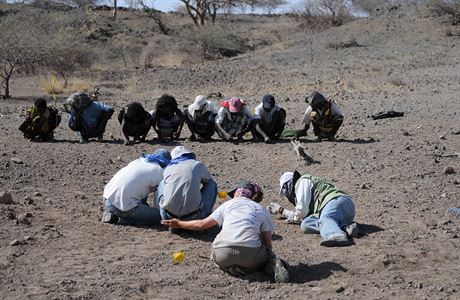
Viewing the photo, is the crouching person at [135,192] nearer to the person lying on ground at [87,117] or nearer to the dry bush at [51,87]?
the person lying on ground at [87,117]

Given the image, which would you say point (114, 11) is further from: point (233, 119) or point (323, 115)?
point (323, 115)

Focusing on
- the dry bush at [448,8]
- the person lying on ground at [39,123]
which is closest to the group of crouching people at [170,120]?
the person lying on ground at [39,123]

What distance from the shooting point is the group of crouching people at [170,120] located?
11938 millimetres

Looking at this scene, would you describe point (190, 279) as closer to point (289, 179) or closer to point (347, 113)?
point (289, 179)

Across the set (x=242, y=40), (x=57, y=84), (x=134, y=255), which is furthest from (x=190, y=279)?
(x=242, y=40)

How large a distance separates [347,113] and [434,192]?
6.30 meters

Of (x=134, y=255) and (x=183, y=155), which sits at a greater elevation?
(x=183, y=155)

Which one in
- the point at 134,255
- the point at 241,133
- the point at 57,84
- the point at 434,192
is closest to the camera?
the point at 134,255

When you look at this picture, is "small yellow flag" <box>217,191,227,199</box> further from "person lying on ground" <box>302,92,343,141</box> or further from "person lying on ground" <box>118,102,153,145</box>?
"person lying on ground" <box>118,102,153,145</box>

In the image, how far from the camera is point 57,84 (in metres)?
23.2

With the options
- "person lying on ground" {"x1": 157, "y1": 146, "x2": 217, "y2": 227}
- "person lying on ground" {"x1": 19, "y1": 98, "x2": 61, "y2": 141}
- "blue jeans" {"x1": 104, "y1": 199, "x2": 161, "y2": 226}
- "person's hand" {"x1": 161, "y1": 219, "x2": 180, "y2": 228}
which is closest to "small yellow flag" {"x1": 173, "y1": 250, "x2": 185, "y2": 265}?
"person's hand" {"x1": 161, "y1": 219, "x2": 180, "y2": 228}

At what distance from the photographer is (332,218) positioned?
22.5ft

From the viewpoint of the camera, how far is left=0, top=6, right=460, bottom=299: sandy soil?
18.3ft

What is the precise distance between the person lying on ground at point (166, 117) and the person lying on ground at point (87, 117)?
800 millimetres
